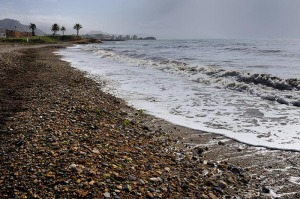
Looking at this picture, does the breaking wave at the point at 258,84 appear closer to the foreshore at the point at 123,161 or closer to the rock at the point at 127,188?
the foreshore at the point at 123,161

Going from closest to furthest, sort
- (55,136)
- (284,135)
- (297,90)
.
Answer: (55,136)
(284,135)
(297,90)

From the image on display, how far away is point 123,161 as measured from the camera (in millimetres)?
6344

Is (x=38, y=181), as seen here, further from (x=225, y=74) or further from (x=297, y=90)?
(x=225, y=74)

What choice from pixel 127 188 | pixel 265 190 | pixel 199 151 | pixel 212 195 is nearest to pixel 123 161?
pixel 127 188

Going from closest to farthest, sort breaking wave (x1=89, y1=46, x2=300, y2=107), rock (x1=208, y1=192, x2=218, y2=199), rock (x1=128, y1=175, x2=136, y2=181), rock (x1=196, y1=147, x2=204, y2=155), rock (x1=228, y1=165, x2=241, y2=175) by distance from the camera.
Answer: rock (x1=208, y1=192, x2=218, y2=199)
rock (x1=128, y1=175, x2=136, y2=181)
rock (x1=228, y1=165, x2=241, y2=175)
rock (x1=196, y1=147, x2=204, y2=155)
breaking wave (x1=89, y1=46, x2=300, y2=107)

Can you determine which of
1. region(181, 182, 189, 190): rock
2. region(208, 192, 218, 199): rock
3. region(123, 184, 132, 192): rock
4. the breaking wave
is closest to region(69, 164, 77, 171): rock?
region(123, 184, 132, 192): rock

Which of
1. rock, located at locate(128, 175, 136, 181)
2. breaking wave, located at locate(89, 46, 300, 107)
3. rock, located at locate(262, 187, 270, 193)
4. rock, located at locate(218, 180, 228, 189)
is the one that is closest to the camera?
rock, located at locate(128, 175, 136, 181)

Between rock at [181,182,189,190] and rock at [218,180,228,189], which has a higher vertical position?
rock at [181,182,189,190]

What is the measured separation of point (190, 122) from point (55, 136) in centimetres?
499

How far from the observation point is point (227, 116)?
11102 mm

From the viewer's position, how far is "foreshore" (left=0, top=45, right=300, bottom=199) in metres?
5.16

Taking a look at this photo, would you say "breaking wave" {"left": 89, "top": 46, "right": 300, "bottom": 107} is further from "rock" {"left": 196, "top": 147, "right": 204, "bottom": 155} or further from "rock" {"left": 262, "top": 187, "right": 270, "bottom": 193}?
"rock" {"left": 262, "top": 187, "right": 270, "bottom": 193}

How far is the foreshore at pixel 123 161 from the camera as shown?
5.16 meters

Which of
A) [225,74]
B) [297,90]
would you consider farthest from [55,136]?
[225,74]
